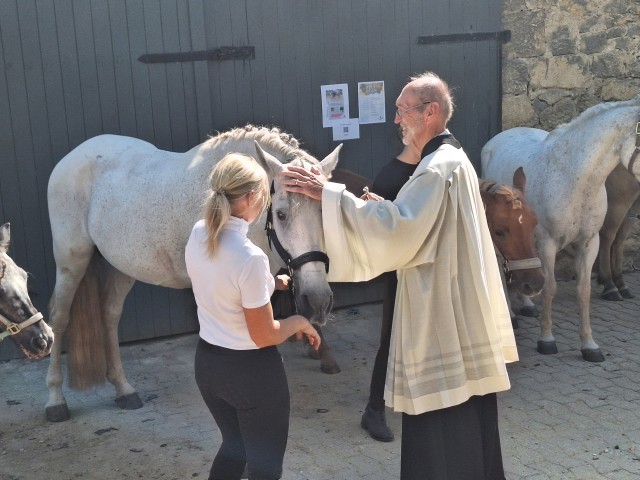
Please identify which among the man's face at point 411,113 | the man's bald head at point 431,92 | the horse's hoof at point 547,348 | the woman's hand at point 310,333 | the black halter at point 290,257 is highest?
the man's bald head at point 431,92

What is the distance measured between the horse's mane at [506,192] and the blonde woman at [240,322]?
2.47 metres

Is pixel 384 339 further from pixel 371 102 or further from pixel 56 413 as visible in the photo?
pixel 371 102

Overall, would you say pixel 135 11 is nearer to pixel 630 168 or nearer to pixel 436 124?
pixel 436 124

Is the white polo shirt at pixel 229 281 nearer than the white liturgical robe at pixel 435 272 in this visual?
Yes

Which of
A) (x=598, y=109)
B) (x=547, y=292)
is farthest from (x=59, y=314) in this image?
(x=598, y=109)

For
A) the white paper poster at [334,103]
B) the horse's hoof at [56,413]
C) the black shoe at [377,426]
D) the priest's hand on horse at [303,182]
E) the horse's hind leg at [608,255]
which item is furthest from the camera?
the horse's hind leg at [608,255]

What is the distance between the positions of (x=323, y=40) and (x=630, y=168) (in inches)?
110

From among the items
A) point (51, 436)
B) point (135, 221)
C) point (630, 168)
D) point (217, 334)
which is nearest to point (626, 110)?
point (630, 168)

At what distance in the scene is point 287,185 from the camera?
3.40 metres

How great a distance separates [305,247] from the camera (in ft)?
11.2

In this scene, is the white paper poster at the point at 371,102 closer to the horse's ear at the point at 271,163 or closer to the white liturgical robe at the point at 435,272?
the horse's ear at the point at 271,163

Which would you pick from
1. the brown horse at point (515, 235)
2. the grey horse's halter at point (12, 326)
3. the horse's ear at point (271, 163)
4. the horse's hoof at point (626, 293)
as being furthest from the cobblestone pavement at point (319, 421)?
the horse's ear at point (271, 163)

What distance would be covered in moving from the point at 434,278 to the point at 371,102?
13.5ft

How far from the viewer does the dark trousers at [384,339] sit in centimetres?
425
